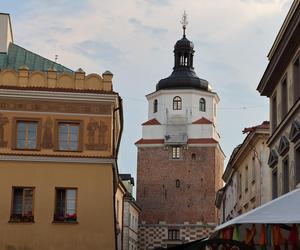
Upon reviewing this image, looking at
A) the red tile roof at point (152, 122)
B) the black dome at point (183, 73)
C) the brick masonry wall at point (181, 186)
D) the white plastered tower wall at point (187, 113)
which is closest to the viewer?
the brick masonry wall at point (181, 186)

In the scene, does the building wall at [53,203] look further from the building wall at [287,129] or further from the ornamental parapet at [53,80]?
the building wall at [287,129]

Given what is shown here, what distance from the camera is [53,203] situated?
94.5ft

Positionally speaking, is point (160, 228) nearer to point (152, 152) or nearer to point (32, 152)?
point (152, 152)

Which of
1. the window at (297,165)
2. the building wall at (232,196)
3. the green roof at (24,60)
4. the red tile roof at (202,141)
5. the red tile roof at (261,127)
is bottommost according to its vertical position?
the window at (297,165)

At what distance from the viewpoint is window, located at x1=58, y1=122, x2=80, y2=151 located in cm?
2975

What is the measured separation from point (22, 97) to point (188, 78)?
1849 inches

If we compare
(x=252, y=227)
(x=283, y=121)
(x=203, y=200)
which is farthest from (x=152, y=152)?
(x=252, y=227)

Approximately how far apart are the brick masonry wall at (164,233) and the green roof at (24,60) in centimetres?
3691

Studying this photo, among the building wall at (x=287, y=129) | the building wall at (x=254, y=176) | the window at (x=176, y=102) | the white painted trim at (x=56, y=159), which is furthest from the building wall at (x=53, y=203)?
the window at (x=176, y=102)

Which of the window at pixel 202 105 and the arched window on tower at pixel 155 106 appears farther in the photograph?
the arched window on tower at pixel 155 106

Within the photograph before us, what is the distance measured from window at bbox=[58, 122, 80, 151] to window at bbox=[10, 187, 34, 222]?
2.19 metres

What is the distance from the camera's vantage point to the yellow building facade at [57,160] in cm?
2856

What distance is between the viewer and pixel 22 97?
97.6ft

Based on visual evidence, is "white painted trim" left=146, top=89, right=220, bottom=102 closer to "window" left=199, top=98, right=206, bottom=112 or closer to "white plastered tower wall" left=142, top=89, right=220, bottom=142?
"white plastered tower wall" left=142, top=89, right=220, bottom=142
